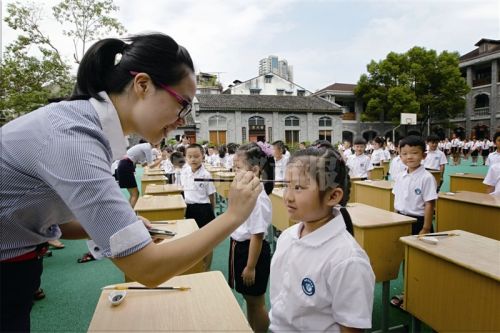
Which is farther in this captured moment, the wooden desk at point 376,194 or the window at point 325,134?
→ the window at point 325,134

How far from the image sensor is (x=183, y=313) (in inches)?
49.8

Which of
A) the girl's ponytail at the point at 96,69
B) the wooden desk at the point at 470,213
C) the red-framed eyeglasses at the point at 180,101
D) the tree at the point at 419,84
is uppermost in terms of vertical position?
the tree at the point at 419,84

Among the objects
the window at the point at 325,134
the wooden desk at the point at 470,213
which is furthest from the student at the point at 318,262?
the window at the point at 325,134

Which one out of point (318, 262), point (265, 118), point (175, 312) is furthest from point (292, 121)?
point (175, 312)

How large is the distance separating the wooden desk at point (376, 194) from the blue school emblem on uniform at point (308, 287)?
13.5 ft

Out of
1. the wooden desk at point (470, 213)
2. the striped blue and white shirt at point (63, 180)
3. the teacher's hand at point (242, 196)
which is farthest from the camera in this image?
the wooden desk at point (470, 213)

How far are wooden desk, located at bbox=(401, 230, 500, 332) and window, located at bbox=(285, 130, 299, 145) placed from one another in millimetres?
25250

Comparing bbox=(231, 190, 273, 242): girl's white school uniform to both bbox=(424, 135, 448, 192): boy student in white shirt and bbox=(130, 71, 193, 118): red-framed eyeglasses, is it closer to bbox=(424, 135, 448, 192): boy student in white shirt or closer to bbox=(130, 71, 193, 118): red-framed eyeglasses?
bbox=(130, 71, 193, 118): red-framed eyeglasses

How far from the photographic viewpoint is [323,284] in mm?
1236

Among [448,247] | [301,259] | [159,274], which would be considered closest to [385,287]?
[448,247]

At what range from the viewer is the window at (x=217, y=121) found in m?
24.9

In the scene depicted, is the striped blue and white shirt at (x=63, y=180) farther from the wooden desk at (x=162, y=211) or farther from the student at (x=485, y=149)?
the student at (x=485, y=149)

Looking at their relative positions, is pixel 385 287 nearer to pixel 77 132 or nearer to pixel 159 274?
pixel 159 274

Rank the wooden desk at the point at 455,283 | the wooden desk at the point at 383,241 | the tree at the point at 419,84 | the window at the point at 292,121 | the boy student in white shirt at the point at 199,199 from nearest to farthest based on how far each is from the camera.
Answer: the wooden desk at the point at 455,283 → the wooden desk at the point at 383,241 → the boy student in white shirt at the point at 199,199 → the tree at the point at 419,84 → the window at the point at 292,121
